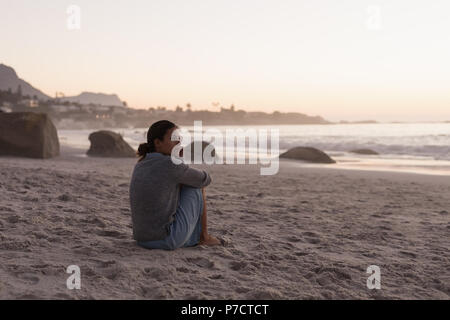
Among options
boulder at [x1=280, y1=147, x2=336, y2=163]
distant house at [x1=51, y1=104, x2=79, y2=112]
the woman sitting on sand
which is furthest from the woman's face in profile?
distant house at [x1=51, y1=104, x2=79, y2=112]

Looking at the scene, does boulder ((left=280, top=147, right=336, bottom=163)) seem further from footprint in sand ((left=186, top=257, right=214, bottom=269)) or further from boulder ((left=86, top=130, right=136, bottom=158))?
footprint in sand ((left=186, top=257, right=214, bottom=269))

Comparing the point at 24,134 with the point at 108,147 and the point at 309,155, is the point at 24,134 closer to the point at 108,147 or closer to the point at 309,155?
the point at 108,147

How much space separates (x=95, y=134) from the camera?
584 inches

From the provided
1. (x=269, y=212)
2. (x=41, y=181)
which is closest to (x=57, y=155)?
(x=41, y=181)

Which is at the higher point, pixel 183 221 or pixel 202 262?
pixel 183 221

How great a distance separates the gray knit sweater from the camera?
11.0 ft

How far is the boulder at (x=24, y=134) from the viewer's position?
11398 mm

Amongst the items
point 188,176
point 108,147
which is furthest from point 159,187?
point 108,147

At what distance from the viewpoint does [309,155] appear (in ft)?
49.0

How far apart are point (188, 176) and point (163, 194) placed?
0.26m

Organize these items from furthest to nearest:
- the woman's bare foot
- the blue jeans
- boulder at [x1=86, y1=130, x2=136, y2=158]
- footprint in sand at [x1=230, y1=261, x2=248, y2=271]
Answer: boulder at [x1=86, y1=130, x2=136, y2=158]
the woman's bare foot
the blue jeans
footprint in sand at [x1=230, y1=261, x2=248, y2=271]

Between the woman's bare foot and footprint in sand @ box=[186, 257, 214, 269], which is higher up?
the woman's bare foot

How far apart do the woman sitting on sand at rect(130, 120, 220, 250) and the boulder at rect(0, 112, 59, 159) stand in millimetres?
9329
